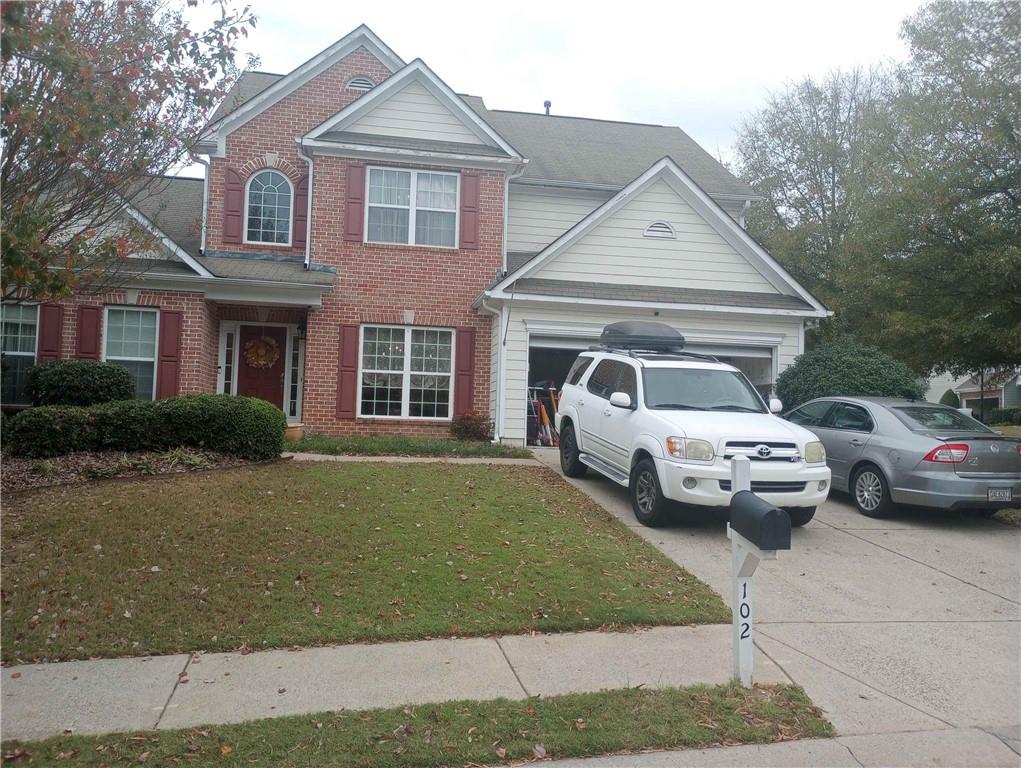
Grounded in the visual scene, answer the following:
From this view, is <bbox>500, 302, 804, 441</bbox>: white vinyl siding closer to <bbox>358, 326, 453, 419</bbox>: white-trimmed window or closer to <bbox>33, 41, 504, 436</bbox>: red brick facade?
<bbox>33, 41, 504, 436</bbox>: red brick facade

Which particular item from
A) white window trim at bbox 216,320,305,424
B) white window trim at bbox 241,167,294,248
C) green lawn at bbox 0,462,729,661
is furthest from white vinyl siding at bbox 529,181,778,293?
green lawn at bbox 0,462,729,661

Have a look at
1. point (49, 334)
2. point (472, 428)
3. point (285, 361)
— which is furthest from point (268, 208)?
point (472, 428)

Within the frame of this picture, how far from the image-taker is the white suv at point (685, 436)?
26.6 feet

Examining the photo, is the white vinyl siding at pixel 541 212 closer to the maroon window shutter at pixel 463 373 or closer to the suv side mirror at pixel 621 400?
the maroon window shutter at pixel 463 373

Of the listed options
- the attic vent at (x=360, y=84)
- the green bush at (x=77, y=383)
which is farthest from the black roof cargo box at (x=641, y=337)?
the attic vent at (x=360, y=84)

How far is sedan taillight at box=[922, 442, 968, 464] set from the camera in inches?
363

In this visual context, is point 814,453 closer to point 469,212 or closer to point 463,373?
point 463,373

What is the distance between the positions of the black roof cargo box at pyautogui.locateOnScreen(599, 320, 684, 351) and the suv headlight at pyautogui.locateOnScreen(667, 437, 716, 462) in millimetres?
3280

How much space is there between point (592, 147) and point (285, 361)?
29.5 feet

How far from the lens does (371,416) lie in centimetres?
1495

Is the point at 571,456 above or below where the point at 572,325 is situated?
below

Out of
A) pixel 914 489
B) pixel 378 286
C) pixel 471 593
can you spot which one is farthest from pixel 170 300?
pixel 914 489

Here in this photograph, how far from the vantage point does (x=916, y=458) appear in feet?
30.7

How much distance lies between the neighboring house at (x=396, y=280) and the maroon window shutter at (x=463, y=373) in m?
0.03
